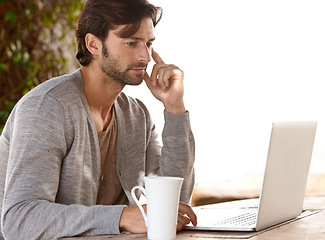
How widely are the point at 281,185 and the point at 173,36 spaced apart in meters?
2.20

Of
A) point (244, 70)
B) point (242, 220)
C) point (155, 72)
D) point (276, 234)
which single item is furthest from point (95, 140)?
point (244, 70)

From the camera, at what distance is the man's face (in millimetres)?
1578

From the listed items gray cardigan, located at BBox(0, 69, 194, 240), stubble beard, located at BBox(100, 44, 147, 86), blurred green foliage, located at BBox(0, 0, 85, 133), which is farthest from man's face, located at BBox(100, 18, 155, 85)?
blurred green foliage, located at BBox(0, 0, 85, 133)

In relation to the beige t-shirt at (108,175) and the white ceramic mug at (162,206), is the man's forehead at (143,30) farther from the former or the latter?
the white ceramic mug at (162,206)

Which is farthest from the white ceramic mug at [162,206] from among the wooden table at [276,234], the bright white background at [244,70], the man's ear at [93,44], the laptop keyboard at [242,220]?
A: the bright white background at [244,70]

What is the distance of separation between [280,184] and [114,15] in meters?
0.72

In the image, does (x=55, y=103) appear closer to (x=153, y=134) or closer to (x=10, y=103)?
(x=153, y=134)

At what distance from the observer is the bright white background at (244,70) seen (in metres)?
3.12

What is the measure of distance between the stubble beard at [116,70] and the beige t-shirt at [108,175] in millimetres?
179

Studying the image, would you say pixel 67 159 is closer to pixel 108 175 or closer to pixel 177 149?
pixel 108 175

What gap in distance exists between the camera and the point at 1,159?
59.2 inches

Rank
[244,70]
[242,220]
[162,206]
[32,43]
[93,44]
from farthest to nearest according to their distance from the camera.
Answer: [32,43]
[244,70]
[93,44]
[242,220]
[162,206]

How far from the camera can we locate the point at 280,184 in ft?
4.05

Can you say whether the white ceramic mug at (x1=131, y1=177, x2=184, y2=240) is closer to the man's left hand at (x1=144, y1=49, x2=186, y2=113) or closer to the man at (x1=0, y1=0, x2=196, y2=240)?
the man at (x1=0, y1=0, x2=196, y2=240)
